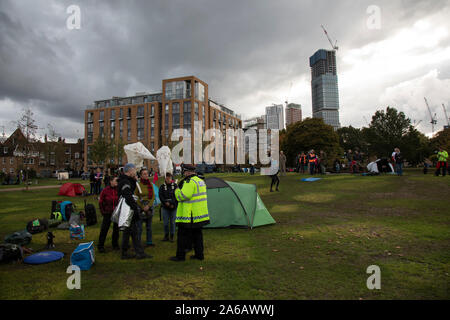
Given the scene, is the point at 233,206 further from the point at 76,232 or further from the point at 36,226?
the point at 36,226

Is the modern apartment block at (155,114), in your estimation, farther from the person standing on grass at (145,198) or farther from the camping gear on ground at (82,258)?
the camping gear on ground at (82,258)

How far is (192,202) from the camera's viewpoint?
5.71 meters

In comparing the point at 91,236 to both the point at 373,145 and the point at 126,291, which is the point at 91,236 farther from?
the point at 373,145

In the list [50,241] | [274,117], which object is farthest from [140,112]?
[274,117]

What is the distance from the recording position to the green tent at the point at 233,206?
8781 mm

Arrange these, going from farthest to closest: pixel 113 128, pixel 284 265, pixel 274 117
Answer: pixel 274 117
pixel 113 128
pixel 284 265

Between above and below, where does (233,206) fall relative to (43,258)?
above

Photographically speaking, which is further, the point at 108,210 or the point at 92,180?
the point at 92,180

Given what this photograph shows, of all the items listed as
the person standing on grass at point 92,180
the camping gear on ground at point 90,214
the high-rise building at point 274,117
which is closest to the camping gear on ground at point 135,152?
the person standing on grass at point 92,180

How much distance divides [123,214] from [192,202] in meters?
1.63

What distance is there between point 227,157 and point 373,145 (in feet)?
157

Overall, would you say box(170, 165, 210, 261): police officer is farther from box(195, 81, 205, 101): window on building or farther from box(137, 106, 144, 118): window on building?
box(137, 106, 144, 118): window on building

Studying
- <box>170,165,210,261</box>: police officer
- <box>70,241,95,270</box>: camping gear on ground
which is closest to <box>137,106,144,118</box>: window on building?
<box>70,241,95,270</box>: camping gear on ground

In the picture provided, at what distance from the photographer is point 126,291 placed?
432 cm
